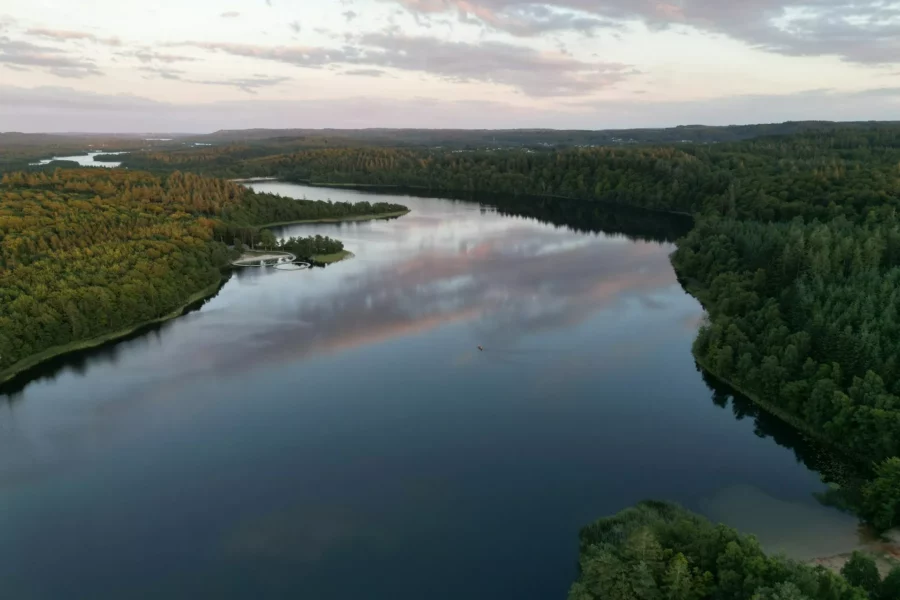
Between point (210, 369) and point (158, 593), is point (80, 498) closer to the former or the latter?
point (158, 593)

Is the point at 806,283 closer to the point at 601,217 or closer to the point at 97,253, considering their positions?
the point at 97,253

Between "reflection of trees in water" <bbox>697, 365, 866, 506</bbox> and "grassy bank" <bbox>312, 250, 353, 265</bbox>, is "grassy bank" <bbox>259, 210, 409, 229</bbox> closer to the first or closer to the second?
"grassy bank" <bbox>312, 250, 353, 265</bbox>

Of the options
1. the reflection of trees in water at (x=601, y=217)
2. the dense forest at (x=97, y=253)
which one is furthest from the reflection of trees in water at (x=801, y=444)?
the reflection of trees in water at (x=601, y=217)

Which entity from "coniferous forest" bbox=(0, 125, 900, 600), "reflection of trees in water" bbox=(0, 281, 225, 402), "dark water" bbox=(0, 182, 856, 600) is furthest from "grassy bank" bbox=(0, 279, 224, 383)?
"dark water" bbox=(0, 182, 856, 600)

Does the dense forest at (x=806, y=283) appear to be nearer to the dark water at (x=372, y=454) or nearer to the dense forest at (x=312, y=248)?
the dark water at (x=372, y=454)

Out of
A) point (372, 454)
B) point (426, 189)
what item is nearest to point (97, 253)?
point (372, 454)

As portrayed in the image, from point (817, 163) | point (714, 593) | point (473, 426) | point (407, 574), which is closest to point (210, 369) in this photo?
point (473, 426)

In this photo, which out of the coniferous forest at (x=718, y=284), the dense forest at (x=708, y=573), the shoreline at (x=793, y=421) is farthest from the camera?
the shoreline at (x=793, y=421)
